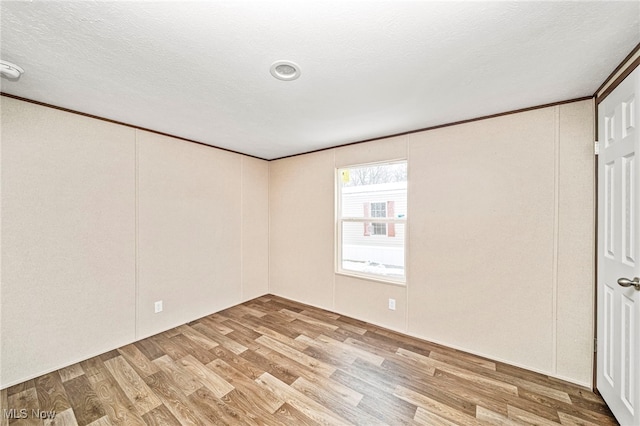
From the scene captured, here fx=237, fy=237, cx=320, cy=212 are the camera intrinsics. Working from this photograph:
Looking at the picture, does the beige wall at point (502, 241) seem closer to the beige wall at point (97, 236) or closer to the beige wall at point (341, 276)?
the beige wall at point (341, 276)

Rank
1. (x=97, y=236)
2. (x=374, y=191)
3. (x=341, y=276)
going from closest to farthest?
(x=97, y=236), (x=374, y=191), (x=341, y=276)

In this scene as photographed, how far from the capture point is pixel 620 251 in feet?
4.99

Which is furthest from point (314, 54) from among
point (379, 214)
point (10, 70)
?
point (379, 214)

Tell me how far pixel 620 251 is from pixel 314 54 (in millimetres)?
2289

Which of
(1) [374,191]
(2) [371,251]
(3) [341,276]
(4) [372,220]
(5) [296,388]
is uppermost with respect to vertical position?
(1) [374,191]

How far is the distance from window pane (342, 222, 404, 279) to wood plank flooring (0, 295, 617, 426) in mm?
795

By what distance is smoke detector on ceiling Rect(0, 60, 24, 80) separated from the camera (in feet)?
4.79

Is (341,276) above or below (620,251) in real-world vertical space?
below

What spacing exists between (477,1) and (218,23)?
3.94 ft

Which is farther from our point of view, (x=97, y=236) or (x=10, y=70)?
(x=97, y=236)
